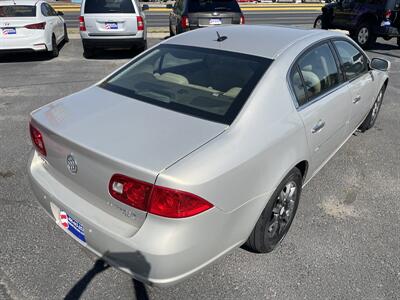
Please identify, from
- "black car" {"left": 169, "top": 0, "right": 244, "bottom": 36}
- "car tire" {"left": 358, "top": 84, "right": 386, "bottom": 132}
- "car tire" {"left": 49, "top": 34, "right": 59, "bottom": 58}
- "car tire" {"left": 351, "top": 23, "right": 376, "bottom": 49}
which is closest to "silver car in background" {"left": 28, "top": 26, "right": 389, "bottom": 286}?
"car tire" {"left": 358, "top": 84, "right": 386, "bottom": 132}

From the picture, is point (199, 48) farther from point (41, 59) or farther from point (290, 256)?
point (41, 59)

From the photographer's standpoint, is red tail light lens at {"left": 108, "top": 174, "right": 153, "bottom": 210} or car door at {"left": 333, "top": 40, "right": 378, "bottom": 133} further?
car door at {"left": 333, "top": 40, "right": 378, "bottom": 133}

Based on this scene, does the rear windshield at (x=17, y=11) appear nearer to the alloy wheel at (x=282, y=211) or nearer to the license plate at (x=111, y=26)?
the license plate at (x=111, y=26)

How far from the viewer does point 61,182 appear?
2475 mm

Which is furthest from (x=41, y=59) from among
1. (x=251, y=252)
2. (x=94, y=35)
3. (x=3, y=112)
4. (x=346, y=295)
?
(x=346, y=295)

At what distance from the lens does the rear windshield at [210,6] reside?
9602 mm

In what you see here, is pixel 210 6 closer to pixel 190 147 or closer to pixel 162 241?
pixel 190 147

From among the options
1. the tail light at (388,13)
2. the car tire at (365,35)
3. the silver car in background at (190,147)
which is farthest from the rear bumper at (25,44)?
the tail light at (388,13)

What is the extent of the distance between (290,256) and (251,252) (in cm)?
30

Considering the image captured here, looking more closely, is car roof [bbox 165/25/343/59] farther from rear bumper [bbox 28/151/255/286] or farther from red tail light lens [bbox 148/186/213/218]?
red tail light lens [bbox 148/186/213/218]

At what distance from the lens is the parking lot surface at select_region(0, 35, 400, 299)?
252 centimetres

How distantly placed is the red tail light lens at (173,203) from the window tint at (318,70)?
4.90ft

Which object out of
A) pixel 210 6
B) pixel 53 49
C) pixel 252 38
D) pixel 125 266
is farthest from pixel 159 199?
pixel 53 49

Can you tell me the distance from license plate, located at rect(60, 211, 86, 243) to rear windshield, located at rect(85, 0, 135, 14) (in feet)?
26.5
